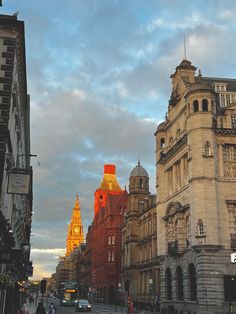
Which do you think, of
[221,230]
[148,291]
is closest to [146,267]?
[148,291]

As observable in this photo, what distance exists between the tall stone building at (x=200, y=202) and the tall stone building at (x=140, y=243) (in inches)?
575

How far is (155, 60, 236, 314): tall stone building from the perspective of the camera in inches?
1907

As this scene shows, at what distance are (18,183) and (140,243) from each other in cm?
6573

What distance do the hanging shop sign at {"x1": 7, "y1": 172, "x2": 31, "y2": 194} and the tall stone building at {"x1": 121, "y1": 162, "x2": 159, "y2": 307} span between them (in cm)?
5226

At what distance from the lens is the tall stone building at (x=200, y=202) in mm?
48438

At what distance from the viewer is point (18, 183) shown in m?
23.5

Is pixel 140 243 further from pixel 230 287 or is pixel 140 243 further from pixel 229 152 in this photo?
pixel 230 287

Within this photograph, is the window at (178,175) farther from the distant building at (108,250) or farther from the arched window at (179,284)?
the distant building at (108,250)

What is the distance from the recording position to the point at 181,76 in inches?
2468

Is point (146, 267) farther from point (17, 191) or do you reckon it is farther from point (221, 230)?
point (17, 191)

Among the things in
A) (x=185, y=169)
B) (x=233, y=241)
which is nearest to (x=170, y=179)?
(x=185, y=169)

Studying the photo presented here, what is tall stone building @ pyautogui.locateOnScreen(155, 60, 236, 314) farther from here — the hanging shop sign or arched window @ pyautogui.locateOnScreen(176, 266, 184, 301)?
the hanging shop sign

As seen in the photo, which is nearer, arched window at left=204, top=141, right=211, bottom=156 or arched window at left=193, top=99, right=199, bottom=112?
arched window at left=204, top=141, right=211, bottom=156

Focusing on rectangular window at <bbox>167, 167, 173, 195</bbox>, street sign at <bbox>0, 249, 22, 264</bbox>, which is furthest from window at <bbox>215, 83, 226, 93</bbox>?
street sign at <bbox>0, 249, 22, 264</bbox>
